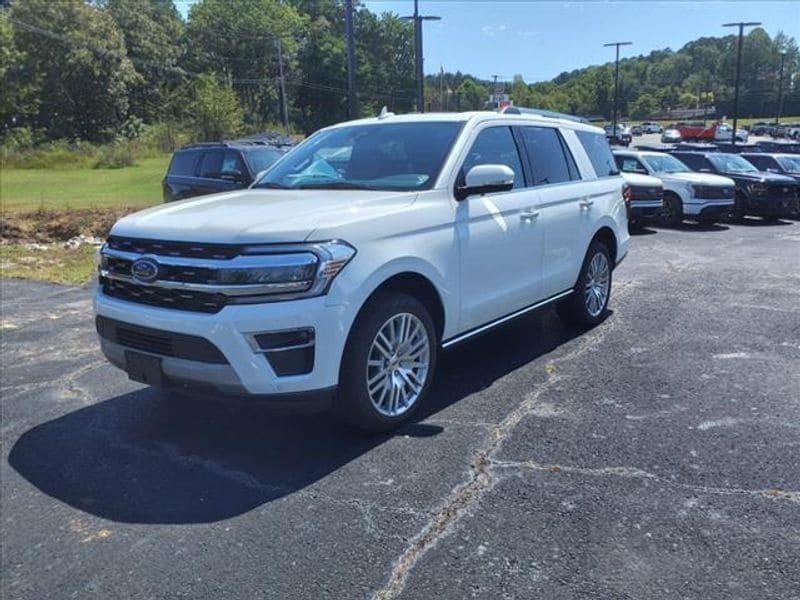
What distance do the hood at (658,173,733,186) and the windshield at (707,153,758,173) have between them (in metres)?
1.50

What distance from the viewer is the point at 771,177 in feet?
57.0

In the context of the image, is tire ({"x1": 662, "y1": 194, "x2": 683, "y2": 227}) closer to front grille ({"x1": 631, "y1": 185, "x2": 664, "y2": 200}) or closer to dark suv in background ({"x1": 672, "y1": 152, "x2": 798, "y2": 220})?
front grille ({"x1": 631, "y1": 185, "x2": 664, "y2": 200})

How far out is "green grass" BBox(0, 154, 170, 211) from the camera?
2140 centimetres

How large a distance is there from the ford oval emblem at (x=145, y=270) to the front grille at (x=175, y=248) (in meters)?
0.07

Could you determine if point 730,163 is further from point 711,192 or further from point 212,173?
point 212,173

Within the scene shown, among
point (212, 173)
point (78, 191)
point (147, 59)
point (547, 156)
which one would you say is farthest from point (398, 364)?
point (147, 59)

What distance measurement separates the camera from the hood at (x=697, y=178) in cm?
1605

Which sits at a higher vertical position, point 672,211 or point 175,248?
point 175,248

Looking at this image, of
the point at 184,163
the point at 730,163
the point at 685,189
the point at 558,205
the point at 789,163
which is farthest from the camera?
the point at 789,163

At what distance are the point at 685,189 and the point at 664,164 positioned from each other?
1485mm

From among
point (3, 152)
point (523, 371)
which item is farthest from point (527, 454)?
point (3, 152)

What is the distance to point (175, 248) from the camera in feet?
12.5

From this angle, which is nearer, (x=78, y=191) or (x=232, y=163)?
(x=232, y=163)

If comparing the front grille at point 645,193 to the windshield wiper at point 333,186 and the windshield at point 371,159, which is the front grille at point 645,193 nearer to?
the windshield at point 371,159
